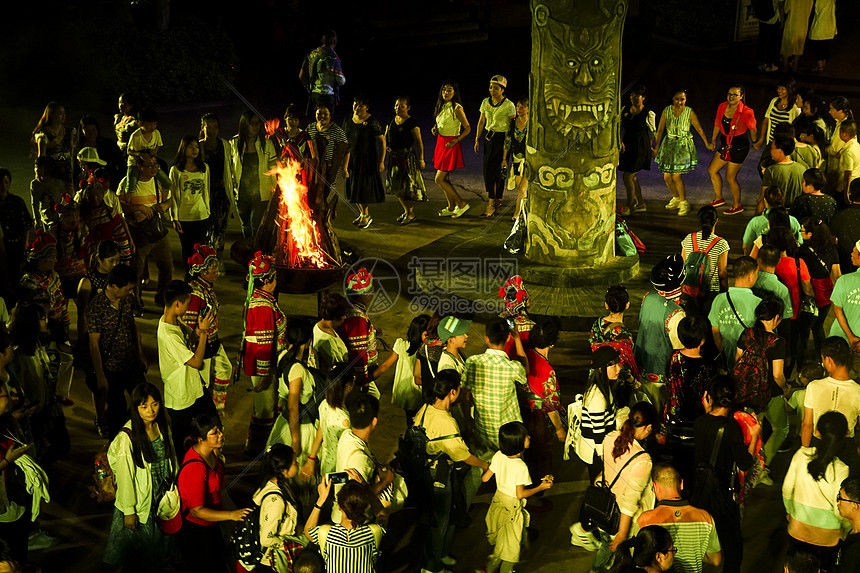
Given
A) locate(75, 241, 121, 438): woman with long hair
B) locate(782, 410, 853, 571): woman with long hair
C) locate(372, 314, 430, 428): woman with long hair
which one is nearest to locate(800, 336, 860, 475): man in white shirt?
locate(782, 410, 853, 571): woman with long hair

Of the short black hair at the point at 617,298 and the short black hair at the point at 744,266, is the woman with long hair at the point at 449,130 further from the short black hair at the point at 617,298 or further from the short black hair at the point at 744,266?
the short black hair at the point at 617,298

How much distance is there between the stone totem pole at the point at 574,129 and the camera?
10617mm

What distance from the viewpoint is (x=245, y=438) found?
27.6ft

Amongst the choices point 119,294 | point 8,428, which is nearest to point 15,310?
point 119,294

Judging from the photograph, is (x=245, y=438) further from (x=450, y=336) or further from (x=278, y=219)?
(x=278, y=219)

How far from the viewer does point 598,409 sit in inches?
258

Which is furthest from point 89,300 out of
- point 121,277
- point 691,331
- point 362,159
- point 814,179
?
point 814,179

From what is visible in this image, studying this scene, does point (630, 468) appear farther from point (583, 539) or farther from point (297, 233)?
point (297, 233)

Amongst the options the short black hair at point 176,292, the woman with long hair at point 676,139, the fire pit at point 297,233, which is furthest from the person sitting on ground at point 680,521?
the woman with long hair at point 676,139

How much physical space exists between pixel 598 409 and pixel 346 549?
1951 millimetres

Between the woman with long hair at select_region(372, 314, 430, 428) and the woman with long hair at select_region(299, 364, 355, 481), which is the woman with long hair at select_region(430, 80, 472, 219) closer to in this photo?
the woman with long hair at select_region(372, 314, 430, 428)

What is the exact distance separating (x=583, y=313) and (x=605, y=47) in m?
2.78

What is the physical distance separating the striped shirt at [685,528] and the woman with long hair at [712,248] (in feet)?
11.7

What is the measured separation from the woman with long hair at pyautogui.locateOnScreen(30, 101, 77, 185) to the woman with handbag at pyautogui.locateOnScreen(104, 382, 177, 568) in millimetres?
5848
